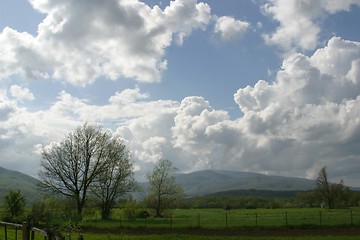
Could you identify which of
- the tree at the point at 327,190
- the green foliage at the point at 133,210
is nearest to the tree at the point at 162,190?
the green foliage at the point at 133,210

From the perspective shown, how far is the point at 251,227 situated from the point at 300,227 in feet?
17.9

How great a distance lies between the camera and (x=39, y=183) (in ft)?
194

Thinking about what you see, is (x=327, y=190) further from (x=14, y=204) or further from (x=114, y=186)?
(x=14, y=204)

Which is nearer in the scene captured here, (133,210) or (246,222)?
(246,222)

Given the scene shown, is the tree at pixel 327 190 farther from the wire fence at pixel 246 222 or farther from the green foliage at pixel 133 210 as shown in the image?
the green foliage at pixel 133 210

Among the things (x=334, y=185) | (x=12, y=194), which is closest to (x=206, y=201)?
(x=334, y=185)

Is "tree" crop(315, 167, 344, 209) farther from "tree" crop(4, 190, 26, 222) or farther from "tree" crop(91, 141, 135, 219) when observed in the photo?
"tree" crop(4, 190, 26, 222)

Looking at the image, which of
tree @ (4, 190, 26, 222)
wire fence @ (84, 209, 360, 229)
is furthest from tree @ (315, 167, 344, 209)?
tree @ (4, 190, 26, 222)

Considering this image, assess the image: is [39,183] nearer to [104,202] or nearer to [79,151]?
[79,151]

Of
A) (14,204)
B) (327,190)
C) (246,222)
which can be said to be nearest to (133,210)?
(14,204)

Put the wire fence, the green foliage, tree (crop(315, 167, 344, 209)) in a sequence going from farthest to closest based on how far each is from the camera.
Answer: tree (crop(315, 167, 344, 209))
the green foliage
the wire fence

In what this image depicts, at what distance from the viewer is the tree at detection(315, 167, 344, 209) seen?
9844 cm

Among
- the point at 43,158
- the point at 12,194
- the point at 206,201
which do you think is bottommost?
the point at 206,201

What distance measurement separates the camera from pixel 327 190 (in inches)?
3885
